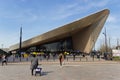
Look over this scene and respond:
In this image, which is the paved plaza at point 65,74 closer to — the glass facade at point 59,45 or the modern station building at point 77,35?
the modern station building at point 77,35

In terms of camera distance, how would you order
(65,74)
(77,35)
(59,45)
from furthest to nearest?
(59,45), (77,35), (65,74)

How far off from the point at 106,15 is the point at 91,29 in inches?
256

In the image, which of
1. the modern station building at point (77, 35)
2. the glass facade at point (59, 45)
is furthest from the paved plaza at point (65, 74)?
the glass facade at point (59, 45)

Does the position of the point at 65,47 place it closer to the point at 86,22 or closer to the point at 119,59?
the point at 86,22

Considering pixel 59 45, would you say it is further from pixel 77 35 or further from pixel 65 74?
pixel 65 74

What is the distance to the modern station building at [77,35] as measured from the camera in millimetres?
62088

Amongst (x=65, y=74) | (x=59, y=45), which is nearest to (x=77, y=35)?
(x=59, y=45)

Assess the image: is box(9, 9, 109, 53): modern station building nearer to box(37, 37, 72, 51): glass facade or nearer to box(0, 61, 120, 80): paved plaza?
box(37, 37, 72, 51): glass facade

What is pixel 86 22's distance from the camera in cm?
6241

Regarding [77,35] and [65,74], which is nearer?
[65,74]

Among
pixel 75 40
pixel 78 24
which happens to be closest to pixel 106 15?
pixel 78 24


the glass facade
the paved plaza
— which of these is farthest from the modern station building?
the paved plaza

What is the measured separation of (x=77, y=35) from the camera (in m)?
73.8

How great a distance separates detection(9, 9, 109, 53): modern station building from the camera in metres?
62.1
